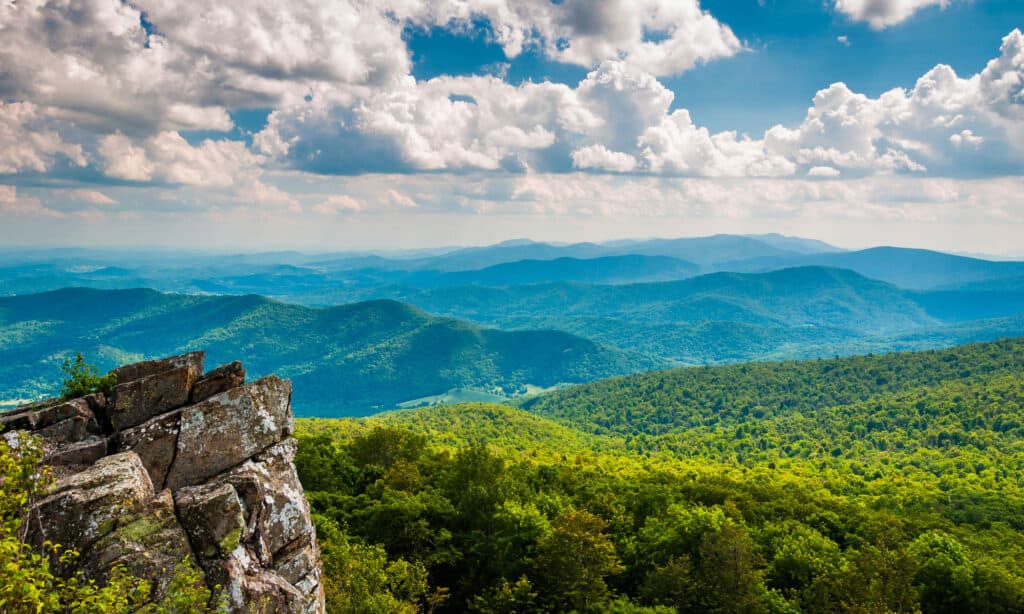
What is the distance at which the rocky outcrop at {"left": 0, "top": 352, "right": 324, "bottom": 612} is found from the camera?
56.3ft

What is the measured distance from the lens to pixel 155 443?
21.7 metres

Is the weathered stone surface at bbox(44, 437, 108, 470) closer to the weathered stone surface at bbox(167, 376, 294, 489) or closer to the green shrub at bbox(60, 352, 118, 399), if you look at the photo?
the weathered stone surface at bbox(167, 376, 294, 489)

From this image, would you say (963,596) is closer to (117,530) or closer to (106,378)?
(117,530)

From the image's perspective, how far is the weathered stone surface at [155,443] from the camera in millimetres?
21281

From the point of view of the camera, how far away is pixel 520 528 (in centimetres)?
4162

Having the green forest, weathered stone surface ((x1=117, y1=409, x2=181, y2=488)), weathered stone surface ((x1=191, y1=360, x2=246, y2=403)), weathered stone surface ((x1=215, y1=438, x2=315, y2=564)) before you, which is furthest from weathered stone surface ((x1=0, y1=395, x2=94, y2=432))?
the green forest

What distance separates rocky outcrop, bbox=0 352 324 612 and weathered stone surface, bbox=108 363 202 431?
0.04 m

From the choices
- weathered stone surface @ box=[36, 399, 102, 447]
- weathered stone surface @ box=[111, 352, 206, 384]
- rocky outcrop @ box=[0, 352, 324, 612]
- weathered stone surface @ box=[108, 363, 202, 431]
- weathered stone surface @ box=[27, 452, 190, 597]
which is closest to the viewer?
weathered stone surface @ box=[27, 452, 190, 597]

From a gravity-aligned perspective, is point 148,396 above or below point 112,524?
above

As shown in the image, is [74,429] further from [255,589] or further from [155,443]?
[255,589]

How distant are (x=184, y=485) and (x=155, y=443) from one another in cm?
201

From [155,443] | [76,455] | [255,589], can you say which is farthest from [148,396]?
[255,589]

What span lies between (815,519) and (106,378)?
198 ft

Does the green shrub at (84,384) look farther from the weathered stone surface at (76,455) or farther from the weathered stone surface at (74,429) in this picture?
the weathered stone surface at (76,455)
